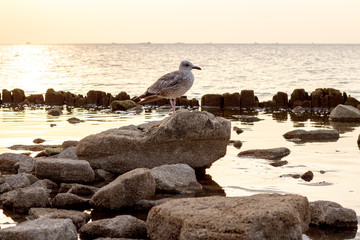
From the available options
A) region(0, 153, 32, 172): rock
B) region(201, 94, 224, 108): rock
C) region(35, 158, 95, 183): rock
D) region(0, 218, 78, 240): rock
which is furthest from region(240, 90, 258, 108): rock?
region(0, 218, 78, 240): rock

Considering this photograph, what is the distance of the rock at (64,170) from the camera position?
11500 millimetres

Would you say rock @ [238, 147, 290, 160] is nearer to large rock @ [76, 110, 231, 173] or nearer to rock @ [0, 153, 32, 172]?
large rock @ [76, 110, 231, 173]

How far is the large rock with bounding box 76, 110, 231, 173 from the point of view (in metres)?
12.4

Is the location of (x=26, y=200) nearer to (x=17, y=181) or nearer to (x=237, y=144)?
(x=17, y=181)

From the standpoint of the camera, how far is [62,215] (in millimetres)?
8797

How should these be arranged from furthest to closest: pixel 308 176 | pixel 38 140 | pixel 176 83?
1. pixel 38 140
2. pixel 176 83
3. pixel 308 176

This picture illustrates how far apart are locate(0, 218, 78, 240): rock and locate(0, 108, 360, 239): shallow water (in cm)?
143

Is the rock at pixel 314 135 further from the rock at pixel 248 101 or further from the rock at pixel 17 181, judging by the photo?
the rock at pixel 248 101

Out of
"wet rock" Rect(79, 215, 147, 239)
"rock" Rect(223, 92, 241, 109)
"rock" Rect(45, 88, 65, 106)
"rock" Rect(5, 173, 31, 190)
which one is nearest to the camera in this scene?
"wet rock" Rect(79, 215, 147, 239)

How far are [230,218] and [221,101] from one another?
20.9m

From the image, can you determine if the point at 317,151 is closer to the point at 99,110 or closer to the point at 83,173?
the point at 83,173

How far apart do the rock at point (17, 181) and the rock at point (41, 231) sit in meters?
3.27

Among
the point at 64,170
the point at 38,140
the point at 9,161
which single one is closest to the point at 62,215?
the point at 64,170

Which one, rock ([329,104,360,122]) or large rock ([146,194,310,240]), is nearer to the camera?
large rock ([146,194,310,240])
